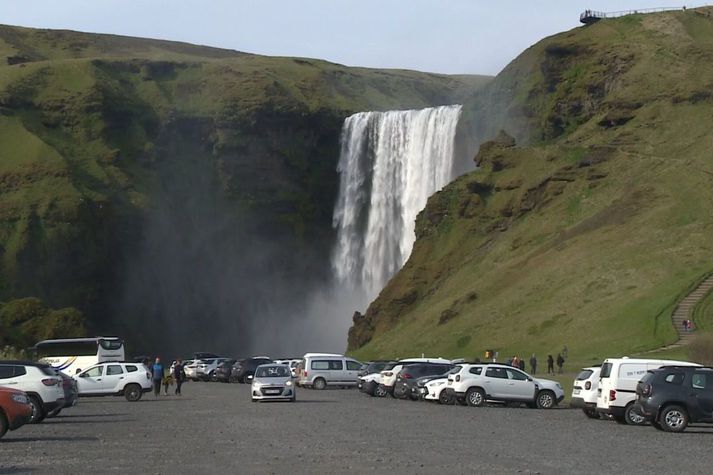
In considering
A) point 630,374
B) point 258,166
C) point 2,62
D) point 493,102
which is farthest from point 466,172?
point 630,374

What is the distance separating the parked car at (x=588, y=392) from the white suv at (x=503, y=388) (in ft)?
17.2

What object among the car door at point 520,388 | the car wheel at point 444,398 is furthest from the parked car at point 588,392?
the car wheel at point 444,398

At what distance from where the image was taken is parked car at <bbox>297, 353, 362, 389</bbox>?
63.3 meters

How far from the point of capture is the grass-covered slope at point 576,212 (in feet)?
268

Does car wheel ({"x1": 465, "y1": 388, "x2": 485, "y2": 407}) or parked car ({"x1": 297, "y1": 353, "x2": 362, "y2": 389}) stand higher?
parked car ({"x1": 297, "y1": 353, "x2": 362, "y2": 389})

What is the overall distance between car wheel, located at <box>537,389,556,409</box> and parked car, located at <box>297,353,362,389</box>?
62.0 feet

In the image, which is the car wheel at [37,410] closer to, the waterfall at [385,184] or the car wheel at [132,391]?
the car wheel at [132,391]

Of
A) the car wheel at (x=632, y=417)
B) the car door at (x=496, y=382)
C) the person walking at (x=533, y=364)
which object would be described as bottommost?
the car wheel at (x=632, y=417)

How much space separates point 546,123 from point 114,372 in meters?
64.5

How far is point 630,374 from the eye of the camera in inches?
1430

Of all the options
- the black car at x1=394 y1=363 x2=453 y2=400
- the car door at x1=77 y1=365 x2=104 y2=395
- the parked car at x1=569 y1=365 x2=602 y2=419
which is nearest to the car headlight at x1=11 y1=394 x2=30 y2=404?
the parked car at x1=569 y1=365 x2=602 y2=419

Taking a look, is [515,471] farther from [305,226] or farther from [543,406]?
[305,226]

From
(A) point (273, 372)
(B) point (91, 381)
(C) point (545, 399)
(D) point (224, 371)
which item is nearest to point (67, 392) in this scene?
(A) point (273, 372)

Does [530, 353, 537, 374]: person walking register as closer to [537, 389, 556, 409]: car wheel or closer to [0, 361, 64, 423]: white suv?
[537, 389, 556, 409]: car wheel
